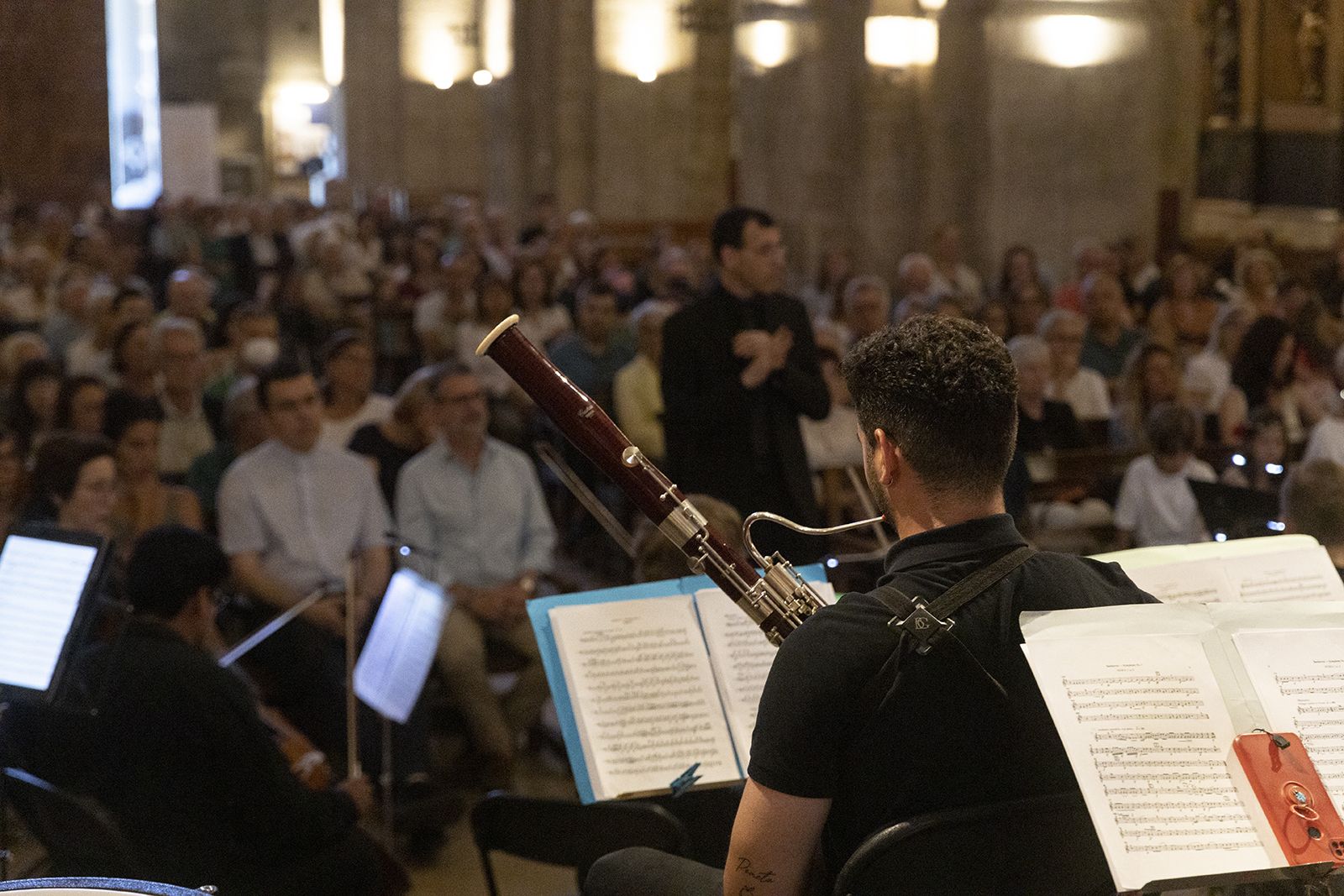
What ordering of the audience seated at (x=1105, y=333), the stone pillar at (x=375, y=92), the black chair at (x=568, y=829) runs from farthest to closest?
the stone pillar at (x=375, y=92) < the audience seated at (x=1105, y=333) < the black chair at (x=568, y=829)

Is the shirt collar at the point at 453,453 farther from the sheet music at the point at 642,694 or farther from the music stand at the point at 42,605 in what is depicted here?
the sheet music at the point at 642,694

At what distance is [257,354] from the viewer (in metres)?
7.59

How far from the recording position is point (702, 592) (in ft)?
9.42

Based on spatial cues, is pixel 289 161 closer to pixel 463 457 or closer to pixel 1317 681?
pixel 463 457

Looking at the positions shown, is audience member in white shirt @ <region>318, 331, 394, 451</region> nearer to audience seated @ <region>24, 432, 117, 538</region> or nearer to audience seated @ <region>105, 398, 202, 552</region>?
audience seated @ <region>105, 398, 202, 552</region>

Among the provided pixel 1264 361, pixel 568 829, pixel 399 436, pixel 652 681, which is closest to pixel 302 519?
pixel 399 436

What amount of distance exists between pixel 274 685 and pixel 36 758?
156 cm

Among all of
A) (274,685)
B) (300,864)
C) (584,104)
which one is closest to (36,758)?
(300,864)

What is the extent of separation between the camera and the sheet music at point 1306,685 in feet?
6.61

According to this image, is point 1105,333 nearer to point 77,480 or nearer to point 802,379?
point 802,379

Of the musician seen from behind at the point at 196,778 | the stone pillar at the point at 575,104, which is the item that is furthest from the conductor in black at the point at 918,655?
the stone pillar at the point at 575,104

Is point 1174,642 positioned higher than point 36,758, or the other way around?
point 1174,642

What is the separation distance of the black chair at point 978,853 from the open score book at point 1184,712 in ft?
0.41

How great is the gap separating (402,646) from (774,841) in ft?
8.38
